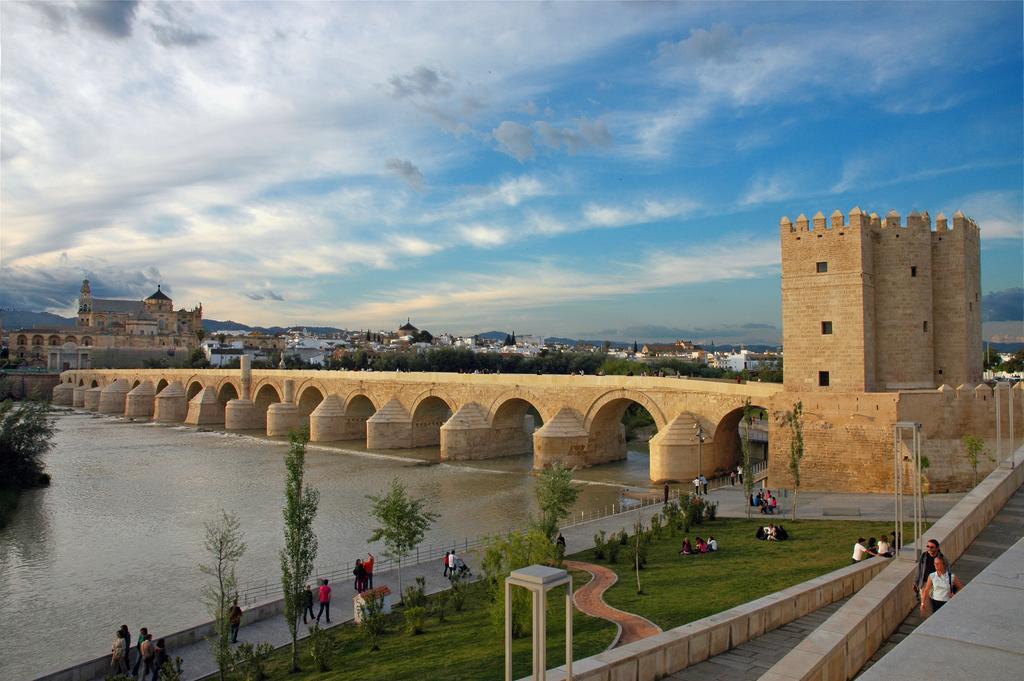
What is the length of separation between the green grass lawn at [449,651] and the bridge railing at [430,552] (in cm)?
125

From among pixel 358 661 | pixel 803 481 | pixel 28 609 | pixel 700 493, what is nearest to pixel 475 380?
pixel 700 493

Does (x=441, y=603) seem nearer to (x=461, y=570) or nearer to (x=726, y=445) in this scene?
(x=461, y=570)

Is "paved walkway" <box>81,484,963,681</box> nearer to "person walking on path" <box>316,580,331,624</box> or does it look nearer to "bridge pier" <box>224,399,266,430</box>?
"person walking on path" <box>316,580,331,624</box>

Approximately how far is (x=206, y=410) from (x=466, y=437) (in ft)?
82.7

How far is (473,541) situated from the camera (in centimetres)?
1484

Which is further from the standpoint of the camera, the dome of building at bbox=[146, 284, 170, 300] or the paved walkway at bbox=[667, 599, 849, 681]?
the dome of building at bbox=[146, 284, 170, 300]

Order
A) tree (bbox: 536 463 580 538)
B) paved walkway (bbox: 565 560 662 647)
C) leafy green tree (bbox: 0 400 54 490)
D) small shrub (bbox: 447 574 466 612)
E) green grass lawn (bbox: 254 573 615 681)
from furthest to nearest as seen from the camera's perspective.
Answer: leafy green tree (bbox: 0 400 54 490)
tree (bbox: 536 463 580 538)
small shrub (bbox: 447 574 466 612)
paved walkway (bbox: 565 560 662 647)
green grass lawn (bbox: 254 573 615 681)

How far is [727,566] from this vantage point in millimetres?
10703

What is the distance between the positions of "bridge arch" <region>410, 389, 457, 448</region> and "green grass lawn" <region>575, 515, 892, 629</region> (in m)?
19.0

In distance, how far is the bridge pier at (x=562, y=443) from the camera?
77.2 ft

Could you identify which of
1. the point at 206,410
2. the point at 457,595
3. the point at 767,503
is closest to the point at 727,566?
the point at 457,595

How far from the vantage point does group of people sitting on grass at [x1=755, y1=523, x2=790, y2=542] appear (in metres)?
12.2

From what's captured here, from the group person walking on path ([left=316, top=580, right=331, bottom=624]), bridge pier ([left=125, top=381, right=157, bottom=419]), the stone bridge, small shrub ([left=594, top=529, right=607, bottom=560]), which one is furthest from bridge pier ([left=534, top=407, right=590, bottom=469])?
bridge pier ([left=125, top=381, right=157, bottom=419])

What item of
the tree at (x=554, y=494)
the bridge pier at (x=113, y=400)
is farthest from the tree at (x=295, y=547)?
the bridge pier at (x=113, y=400)
